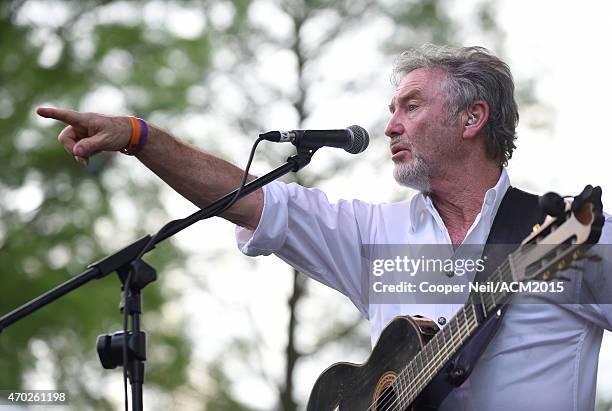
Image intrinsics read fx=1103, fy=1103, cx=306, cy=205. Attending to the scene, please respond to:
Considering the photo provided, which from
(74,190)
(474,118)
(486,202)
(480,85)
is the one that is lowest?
(486,202)

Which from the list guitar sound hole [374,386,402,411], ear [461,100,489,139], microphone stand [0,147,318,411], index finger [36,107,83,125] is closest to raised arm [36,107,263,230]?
index finger [36,107,83,125]

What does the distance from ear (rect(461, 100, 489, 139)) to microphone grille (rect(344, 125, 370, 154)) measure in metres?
0.83

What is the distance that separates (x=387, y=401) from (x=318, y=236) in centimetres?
73

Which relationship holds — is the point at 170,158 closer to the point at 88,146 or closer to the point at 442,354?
the point at 88,146

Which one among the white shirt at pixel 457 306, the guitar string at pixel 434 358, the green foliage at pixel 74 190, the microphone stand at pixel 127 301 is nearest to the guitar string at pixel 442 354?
the guitar string at pixel 434 358

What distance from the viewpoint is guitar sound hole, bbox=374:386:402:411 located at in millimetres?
3805

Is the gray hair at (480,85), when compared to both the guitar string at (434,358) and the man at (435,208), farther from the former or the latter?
the guitar string at (434,358)

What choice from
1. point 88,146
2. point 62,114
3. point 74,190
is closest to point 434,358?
point 88,146

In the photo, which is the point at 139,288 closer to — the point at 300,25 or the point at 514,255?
the point at 514,255

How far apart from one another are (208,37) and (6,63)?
6.34ft

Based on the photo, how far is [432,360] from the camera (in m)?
3.65

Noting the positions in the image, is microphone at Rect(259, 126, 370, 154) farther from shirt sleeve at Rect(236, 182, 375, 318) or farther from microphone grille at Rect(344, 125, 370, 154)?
shirt sleeve at Rect(236, 182, 375, 318)

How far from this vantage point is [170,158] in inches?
152

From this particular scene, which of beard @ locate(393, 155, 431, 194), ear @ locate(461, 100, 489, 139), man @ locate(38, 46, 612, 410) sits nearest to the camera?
man @ locate(38, 46, 612, 410)
